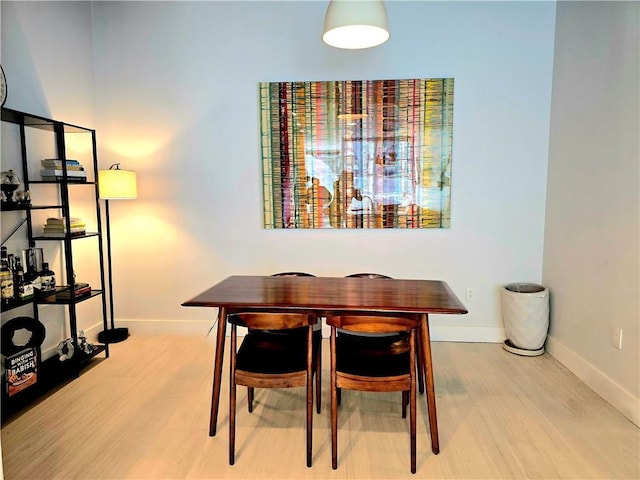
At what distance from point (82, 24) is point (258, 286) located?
2.88 metres

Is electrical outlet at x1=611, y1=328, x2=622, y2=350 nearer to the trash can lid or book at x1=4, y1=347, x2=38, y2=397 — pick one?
the trash can lid

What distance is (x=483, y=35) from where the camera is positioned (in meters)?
3.51

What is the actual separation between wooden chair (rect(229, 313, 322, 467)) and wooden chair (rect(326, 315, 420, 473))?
0.38 feet

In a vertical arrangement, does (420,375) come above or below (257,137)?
below

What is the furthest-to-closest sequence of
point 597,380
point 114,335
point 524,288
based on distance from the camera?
point 114,335, point 524,288, point 597,380

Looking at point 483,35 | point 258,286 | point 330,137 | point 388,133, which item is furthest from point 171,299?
point 483,35

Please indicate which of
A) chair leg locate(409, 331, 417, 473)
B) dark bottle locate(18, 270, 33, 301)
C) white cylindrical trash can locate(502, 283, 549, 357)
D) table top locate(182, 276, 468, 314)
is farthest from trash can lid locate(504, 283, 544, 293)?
dark bottle locate(18, 270, 33, 301)

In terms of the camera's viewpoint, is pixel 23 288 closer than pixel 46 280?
Yes

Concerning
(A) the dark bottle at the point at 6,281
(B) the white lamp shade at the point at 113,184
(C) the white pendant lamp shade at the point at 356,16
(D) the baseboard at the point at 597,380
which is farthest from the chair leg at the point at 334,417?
(B) the white lamp shade at the point at 113,184

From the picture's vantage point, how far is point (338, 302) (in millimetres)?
2195

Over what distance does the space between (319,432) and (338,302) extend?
757 millimetres

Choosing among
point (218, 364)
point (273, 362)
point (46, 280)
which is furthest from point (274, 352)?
point (46, 280)

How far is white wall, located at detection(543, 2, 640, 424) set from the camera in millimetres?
2480

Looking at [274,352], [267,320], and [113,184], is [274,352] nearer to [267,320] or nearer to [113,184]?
[267,320]
